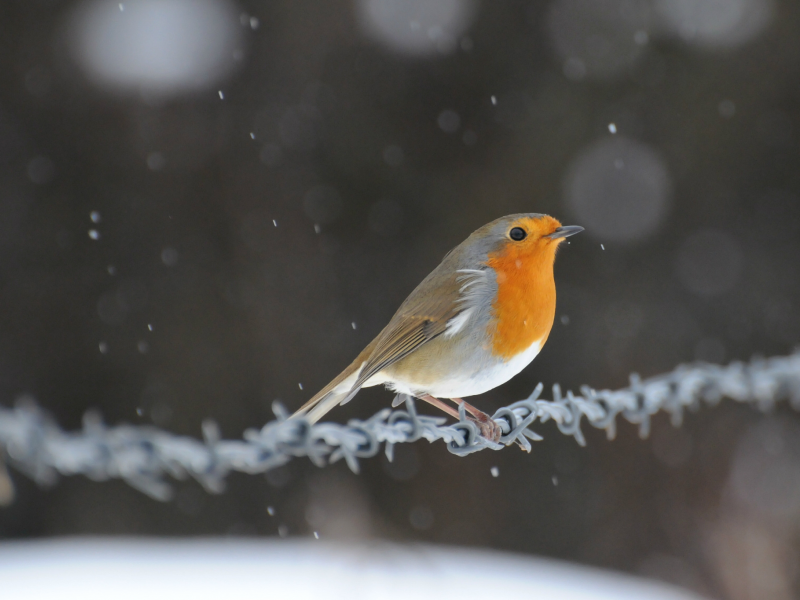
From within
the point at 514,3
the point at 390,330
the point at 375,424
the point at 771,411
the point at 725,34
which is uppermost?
the point at 514,3

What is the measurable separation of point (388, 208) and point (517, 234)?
273cm

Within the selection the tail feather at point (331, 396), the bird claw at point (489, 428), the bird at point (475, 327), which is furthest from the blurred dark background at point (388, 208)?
the bird claw at point (489, 428)

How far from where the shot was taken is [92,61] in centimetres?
524

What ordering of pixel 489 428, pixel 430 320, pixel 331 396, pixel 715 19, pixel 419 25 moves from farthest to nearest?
pixel 419 25, pixel 715 19, pixel 430 320, pixel 331 396, pixel 489 428

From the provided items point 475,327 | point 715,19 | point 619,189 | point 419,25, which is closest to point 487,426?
point 475,327

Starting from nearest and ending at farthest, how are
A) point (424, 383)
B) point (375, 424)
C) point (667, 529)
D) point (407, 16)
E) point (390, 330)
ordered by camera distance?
point (375, 424)
point (424, 383)
point (390, 330)
point (667, 529)
point (407, 16)

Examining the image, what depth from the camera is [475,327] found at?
2.37 metres

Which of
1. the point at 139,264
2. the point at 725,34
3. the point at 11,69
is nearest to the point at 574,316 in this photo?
the point at 725,34

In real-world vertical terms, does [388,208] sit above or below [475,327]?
above

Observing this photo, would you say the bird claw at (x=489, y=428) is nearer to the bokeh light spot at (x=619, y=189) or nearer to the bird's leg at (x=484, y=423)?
the bird's leg at (x=484, y=423)

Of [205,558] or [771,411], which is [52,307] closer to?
[205,558]

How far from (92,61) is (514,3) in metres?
3.19

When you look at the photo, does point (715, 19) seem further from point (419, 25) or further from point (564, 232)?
point (564, 232)

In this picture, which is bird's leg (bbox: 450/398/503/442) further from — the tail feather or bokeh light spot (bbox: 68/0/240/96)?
bokeh light spot (bbox: 68/0/240/96)
